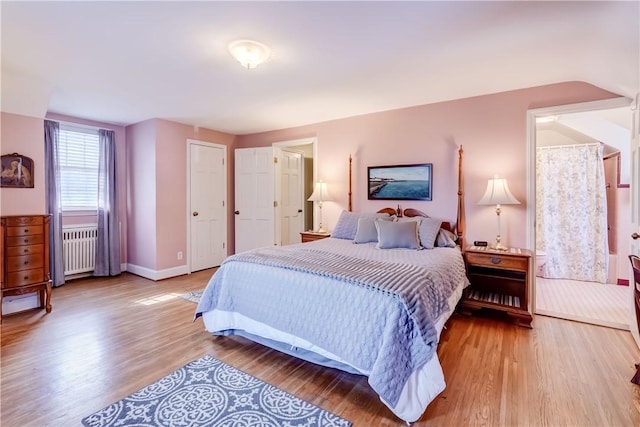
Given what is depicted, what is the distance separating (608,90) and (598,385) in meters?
2.45

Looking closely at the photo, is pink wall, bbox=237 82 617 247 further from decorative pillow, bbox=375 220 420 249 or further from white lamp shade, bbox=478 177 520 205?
decorative pillow, bbox=375 220 420 249

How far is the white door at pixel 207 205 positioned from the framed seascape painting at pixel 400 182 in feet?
8.52

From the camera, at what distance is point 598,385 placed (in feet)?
6.30

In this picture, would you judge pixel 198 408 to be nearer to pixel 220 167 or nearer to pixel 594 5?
pixel 594 5

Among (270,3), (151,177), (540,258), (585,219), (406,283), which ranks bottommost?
(540,258)

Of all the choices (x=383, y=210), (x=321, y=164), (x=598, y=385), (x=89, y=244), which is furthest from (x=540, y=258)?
(x=89, y=244)

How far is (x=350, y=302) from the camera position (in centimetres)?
189

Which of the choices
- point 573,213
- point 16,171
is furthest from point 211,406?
point 573,213

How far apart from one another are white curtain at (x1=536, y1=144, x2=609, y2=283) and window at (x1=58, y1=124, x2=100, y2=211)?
655 cm

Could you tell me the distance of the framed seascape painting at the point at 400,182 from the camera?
147 inches

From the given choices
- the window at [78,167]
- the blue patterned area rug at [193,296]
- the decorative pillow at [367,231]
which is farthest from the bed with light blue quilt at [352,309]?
the window at [78,167]

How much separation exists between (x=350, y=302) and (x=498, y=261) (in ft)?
6.07

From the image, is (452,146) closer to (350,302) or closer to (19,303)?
(350,302)

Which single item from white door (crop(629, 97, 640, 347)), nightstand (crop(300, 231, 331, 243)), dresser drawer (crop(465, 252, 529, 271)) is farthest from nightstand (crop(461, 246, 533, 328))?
nightstand (crop(300, 231, 331, 243))
